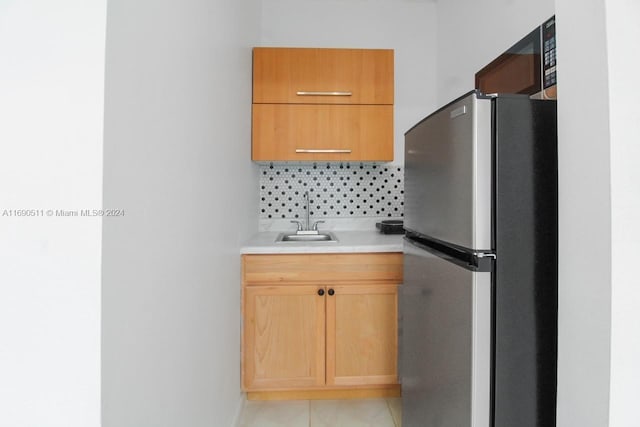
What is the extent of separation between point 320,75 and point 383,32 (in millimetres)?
797

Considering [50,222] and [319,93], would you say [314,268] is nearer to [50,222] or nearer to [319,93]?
[319,93]

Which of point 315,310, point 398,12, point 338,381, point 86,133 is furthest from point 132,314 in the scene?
point 398,12

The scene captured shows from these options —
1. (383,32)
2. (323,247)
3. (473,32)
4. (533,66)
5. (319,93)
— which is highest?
(383,32)

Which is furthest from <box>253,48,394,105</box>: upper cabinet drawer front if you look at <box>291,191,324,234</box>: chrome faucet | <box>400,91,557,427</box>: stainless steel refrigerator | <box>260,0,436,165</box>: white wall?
<box>400,91,557,427</box>: stainless steel refrigerator

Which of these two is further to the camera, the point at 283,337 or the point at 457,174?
the point at 283,337

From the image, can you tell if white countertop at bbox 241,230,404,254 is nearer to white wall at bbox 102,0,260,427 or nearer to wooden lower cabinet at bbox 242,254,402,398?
wooden lower cabinet at bbox 242,254,402,398

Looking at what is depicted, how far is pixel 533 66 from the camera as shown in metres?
0.98

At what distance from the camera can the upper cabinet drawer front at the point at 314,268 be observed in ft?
5.48

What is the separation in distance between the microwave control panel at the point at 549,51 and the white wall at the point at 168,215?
108 cm

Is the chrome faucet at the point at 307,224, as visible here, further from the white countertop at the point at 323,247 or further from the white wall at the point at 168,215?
the white wall at the point at 168,215

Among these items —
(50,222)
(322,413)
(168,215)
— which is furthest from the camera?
(322,413)

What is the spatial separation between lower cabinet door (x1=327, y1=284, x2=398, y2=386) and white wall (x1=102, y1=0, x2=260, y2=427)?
575mm

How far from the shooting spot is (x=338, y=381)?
1.68 metres

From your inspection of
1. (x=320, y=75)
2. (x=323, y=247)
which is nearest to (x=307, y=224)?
(x=323, y=247)
